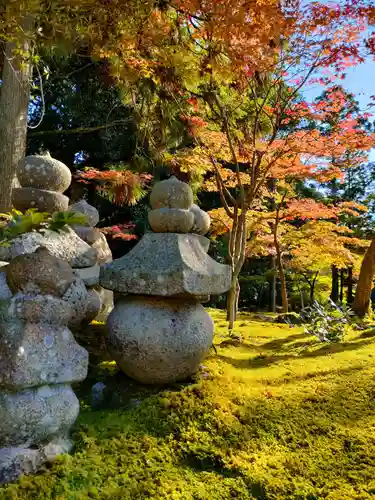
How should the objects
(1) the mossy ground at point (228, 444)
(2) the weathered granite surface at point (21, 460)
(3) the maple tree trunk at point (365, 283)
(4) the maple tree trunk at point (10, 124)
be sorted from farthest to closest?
(3) the maple tree trunk at point (365, 283)
(4) the maple tree trunk at point (10, 124)
(1) the mossy ground at point (228, 444)
(2) the weathered granite surface at point (21, 460)

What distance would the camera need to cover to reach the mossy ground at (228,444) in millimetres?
2088

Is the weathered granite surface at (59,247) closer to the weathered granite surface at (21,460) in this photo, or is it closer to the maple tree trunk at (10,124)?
the weathered granite surface at (21,460)

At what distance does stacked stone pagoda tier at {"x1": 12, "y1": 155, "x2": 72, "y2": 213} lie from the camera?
326 centimetres

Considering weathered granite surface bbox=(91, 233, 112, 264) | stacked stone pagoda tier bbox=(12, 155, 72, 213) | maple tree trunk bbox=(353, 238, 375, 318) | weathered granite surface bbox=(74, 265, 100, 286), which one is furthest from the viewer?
maple tree trunk bbox=(353, 238, 375, 318)

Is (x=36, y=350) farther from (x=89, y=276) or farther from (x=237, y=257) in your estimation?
(x=237, y=257)

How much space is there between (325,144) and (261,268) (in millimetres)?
9705

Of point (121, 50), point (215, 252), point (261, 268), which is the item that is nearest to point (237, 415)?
point (121, 50)

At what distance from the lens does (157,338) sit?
2.85 metres

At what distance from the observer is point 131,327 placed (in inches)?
114

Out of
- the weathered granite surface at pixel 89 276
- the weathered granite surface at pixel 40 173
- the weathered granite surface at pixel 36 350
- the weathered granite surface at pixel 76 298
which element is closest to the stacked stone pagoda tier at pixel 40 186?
the weathered granite surface at pixel 40 173

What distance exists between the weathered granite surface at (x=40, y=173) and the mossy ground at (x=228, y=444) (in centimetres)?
187

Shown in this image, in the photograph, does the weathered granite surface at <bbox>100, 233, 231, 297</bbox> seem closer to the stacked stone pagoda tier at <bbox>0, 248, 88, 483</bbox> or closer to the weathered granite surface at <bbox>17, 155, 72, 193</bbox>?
the stacked stone pagoda tier at <bbox>0, 248, 88, 483</bbox>

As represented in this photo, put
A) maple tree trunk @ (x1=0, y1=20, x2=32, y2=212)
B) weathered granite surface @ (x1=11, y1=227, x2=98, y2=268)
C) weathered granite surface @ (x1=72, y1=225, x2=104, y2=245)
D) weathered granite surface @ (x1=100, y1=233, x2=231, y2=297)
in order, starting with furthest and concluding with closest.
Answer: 1. maple tree trunk @ (x1=0, y1=20, x2=32, y2=212)
2. weathered granite surface @ (x1=72, y1=225, x2=104, y2=245)
3. weathered granite surface @ (x1=11, y1=227, x2=98, y2=268)
4. weathered granite surface @ (x1=100, y1=233, x2=231, y2=297)

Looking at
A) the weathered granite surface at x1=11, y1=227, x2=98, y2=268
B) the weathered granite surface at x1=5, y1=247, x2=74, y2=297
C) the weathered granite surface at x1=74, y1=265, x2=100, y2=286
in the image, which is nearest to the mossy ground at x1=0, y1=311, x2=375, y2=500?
the weathered granite surface at x1=5, y1=247, x2=74, y2=297
